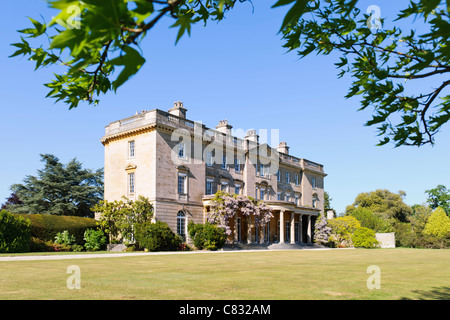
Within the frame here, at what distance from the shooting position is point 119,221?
3098 centimetres

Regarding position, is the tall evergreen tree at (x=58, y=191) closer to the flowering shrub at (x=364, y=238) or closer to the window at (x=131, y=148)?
the window at (x=131, y=148)

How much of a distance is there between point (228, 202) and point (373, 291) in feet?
85.3

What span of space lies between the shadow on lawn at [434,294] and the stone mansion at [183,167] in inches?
942

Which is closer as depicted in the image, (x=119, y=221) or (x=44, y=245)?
(x=44, y=245)

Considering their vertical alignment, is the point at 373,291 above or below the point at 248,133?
below

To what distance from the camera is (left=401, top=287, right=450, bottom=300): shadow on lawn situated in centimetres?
796

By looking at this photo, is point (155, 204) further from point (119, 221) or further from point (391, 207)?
point (391, 207)

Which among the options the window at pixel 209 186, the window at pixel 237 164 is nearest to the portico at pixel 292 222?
the window at pixel 237 164

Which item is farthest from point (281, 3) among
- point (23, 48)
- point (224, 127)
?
point (224, 127)

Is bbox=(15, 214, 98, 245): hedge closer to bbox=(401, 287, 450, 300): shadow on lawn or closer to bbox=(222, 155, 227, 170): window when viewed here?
bbox=(222, 155, 227, 170): window

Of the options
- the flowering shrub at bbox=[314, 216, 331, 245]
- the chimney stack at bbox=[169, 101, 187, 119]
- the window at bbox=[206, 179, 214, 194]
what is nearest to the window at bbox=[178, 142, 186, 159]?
the chimney stack at bbox=[169, 101, 187, 119]

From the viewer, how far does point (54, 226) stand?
28922mm

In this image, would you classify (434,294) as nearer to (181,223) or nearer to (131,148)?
(181,223)
